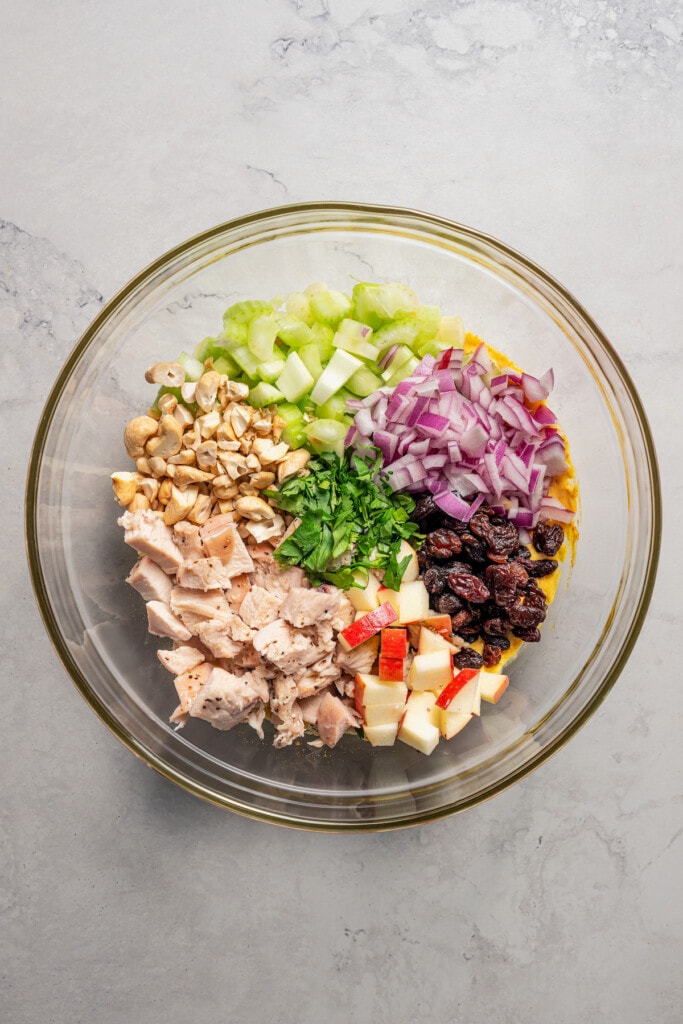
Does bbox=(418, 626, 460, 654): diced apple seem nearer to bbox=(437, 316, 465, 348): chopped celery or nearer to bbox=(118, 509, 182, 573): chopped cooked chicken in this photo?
bbox=(118, 509, 182, 573): chopped cooked chicken

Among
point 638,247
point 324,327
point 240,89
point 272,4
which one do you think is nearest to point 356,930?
point 324,327

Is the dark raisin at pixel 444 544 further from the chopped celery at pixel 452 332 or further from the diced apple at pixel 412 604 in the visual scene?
the chopped celery at pixel 452 332

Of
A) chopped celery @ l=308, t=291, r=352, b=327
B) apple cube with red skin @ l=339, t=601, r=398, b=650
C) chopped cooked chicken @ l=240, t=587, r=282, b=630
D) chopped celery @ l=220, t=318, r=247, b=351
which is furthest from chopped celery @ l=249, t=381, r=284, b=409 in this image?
apple cube with red skin @ l=339, t=601, r=398, b=650

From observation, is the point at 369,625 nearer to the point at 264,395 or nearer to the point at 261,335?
the point at 264,395

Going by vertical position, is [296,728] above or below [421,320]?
below

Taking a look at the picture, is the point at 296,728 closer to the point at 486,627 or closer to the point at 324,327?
the point at 486,627

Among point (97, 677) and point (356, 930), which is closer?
point (97, 677)

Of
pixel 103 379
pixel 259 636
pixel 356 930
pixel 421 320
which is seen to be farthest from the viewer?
pixel 356 930
